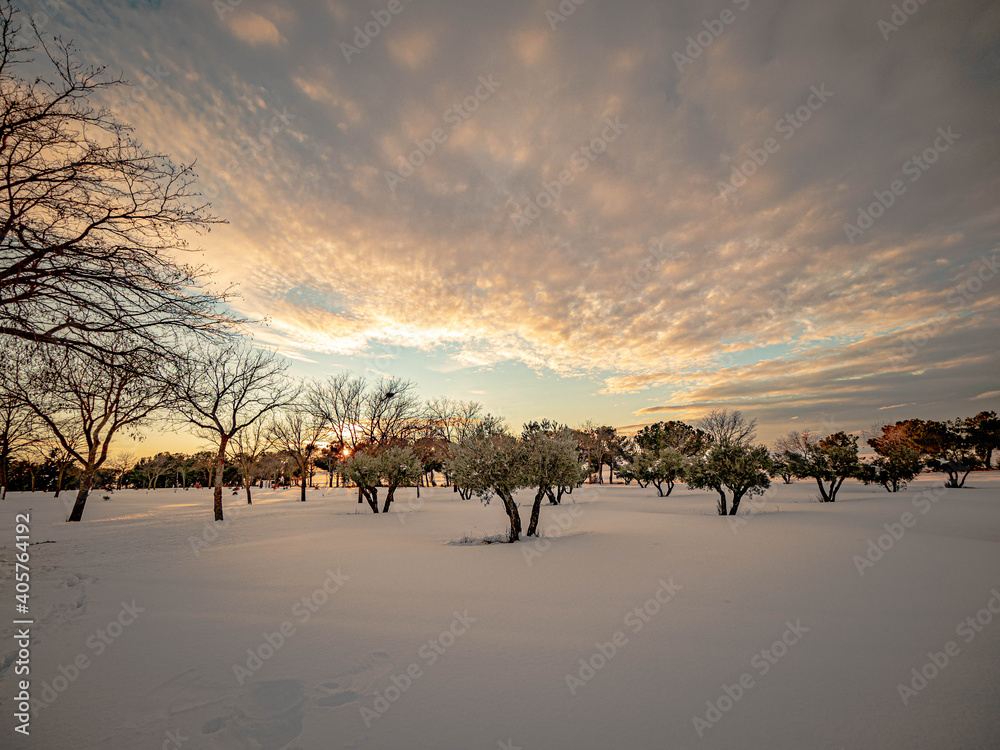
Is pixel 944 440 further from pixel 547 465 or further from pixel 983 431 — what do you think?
pixel 547 465

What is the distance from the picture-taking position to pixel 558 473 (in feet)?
46.8

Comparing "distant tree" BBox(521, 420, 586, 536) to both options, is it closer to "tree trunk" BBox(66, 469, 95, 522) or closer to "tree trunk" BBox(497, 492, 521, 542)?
"tree trunk" BBox(497, 492, 521, 542)

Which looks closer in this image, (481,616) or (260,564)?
(481,616)

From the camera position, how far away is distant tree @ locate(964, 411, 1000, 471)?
43.3 m

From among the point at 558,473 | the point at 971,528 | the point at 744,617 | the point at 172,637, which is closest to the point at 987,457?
the point at 971,528

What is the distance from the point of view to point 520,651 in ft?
16.6

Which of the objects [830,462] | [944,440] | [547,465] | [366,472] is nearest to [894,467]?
[830,462]

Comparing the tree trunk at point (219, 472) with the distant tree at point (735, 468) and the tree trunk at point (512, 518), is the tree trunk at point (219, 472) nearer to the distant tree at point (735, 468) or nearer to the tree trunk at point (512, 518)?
the tree trunk at point (512, 518)

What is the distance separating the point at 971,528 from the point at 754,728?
782 inches

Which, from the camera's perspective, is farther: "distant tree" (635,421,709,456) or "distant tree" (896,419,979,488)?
"distant tree" (635,421,709,456)

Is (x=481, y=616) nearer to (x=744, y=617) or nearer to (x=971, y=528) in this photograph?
(x=744, y=617)

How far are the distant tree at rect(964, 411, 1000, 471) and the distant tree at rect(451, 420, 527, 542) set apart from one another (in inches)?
2412

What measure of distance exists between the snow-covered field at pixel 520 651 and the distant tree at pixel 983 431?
5280cm

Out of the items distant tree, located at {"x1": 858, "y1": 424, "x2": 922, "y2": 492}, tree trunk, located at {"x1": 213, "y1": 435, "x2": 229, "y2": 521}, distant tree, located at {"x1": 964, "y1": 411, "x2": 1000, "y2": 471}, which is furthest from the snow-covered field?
distant tree, located at {"x1": 964, "y1": 411, "x2": 1000, "y2": 471}
